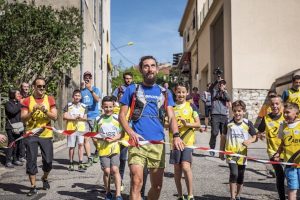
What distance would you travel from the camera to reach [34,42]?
13.0 metres

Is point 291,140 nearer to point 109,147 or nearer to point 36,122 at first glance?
point 109,147

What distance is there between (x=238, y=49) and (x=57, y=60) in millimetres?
10387

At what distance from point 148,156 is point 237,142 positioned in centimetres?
201

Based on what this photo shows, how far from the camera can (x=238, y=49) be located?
69.5ft

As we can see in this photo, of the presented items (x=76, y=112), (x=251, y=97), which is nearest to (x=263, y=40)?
(x=251, y=97)

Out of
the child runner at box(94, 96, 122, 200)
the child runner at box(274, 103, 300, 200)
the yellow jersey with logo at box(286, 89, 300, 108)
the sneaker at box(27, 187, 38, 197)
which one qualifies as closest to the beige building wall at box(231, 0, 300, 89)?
the yellow jersey with logo at box(286, 89, 300, 108)

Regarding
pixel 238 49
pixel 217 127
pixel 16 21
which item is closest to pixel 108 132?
pixel 217 127

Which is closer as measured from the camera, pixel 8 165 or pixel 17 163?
pixel 8 165

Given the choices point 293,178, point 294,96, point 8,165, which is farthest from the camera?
point 8,165

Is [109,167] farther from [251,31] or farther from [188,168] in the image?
[251,31]

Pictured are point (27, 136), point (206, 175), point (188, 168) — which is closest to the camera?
point (188, 168)

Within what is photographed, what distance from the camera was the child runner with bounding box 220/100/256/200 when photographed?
602 cm

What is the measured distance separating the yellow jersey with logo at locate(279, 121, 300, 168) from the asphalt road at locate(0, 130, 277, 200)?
124 centimetres

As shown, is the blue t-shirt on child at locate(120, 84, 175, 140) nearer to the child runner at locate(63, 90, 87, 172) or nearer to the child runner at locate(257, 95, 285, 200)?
the child runner at locate(257, 95, 285, 200)
